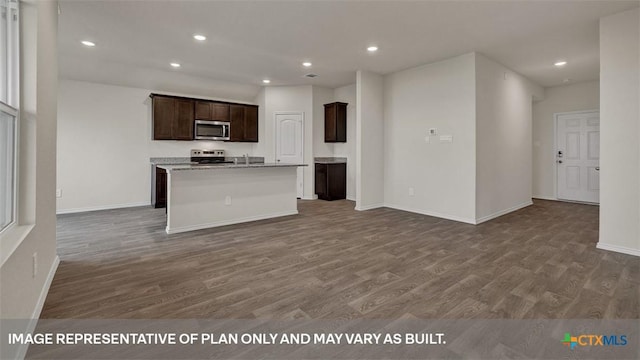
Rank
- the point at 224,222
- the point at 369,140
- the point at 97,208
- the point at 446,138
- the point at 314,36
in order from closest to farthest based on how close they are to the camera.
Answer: the point at 314,36 < the point at 224,222 < the point at 446,138 < the point at 369,140 < the point at 97,208

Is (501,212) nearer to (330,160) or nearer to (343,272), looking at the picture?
(330,160)

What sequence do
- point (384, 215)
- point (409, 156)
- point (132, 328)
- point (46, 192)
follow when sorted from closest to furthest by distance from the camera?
point (132, 328) → point (46, 192) → point (384, 215) → point (409, 156)

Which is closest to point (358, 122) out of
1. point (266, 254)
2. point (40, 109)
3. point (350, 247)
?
point (350, 247)

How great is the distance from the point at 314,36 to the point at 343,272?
10.2 feet

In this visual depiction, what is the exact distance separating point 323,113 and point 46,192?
18.7ft

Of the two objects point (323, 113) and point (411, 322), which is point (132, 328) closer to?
point (411, 322)

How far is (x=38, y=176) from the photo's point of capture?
2.00 m

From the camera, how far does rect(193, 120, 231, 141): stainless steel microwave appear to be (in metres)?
6.66

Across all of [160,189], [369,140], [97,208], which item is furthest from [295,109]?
[97,208]

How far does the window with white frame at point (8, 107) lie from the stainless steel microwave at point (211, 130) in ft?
16.2

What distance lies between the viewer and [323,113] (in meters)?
7.27

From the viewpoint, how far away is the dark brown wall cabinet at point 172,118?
6.17 metres

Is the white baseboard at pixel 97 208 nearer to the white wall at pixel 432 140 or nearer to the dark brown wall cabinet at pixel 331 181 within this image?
the dark brown wall cabinet at pixel 331 181

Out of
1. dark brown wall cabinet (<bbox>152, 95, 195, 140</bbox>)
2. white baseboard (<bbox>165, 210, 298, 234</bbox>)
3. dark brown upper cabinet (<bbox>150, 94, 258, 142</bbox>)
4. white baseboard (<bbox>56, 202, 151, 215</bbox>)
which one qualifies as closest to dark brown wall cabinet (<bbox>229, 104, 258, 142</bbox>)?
dark brown upper cabinet (<bbox>150, 94, 258, 142</bbox>)
